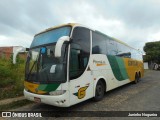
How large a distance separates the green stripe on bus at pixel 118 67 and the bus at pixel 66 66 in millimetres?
804

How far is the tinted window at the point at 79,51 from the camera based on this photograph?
5699 mm

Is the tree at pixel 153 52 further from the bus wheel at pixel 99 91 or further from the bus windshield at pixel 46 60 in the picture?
the bus windshield at pixel 46 60

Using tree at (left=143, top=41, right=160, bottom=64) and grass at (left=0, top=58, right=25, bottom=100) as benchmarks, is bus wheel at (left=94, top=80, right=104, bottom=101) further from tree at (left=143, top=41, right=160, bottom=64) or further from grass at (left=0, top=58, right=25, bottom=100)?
tree at (left=143, top=41, right=160, bottom=64)

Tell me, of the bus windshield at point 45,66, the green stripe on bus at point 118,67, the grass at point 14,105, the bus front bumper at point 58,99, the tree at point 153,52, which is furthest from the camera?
the tree at point 153,52

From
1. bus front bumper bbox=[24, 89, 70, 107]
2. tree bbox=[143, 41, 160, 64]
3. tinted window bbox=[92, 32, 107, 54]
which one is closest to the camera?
bus front bumper bbox=[24, 89, 70, 107]

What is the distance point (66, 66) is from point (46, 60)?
0.87 meters

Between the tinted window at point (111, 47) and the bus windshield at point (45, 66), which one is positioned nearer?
the bus windshield at point (45, 66)

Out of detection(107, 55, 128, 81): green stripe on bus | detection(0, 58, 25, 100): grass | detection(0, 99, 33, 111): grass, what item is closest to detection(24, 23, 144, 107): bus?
detection(107, 55, 128, 81): green stripe on bus

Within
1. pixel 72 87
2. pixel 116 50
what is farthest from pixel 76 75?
pixel 116 50

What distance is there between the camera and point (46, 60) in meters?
5.79

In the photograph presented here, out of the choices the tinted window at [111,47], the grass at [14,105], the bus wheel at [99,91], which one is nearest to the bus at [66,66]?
the bus wheel at [99,91]

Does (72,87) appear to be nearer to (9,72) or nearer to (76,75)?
(76,75)

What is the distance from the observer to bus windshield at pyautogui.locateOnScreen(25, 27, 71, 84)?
17.7 ft

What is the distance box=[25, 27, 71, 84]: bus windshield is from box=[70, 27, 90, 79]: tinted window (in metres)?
0.33
